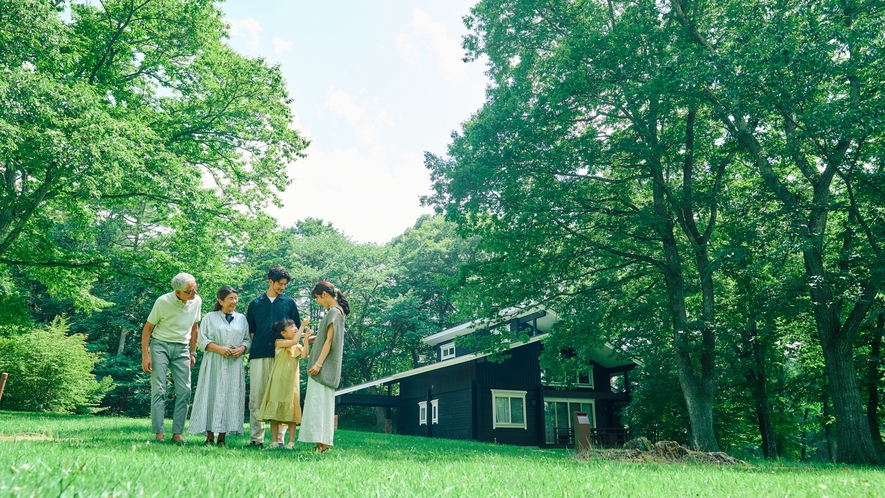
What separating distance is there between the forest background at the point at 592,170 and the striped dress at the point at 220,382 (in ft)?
23.2

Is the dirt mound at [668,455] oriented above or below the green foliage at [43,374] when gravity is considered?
below

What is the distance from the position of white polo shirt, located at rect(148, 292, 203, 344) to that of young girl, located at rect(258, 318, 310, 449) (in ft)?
3.49

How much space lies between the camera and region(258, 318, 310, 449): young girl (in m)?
6.75

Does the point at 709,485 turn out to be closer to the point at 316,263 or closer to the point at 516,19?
the point at 516,19

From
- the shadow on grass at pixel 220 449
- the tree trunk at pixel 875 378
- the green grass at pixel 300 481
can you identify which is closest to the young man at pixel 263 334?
the shadow on grass at pixel 220 449

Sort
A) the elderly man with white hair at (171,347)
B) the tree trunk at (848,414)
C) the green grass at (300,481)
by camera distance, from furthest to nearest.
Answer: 1. the tree trunk at (848,414)
2. the elderly man with white hair at (171,347)
3. the green grass at (300,481)

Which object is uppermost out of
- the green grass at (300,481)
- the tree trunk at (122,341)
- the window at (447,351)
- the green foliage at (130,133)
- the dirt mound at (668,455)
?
the green foliage at (130,133)

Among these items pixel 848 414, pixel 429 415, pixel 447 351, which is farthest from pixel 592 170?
pixel 447 351

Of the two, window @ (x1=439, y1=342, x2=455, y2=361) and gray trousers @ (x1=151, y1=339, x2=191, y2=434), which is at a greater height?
window @ (x1=439, y1=342, x2=455, y2=361)

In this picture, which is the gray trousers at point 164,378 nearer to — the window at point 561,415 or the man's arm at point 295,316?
the man's arm at point 295,316

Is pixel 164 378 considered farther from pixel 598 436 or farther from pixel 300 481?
pixel 598 436

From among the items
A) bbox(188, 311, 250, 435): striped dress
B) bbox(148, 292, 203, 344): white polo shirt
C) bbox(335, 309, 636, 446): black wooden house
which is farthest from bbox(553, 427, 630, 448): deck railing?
bbox(148, 292, 203, 344): white polo shirt

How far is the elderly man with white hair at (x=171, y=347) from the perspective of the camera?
6793 mm

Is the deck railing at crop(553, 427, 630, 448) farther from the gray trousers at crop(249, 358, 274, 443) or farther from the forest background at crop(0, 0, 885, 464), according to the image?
the gray trousers at crop(249, 358, 274, 443)
